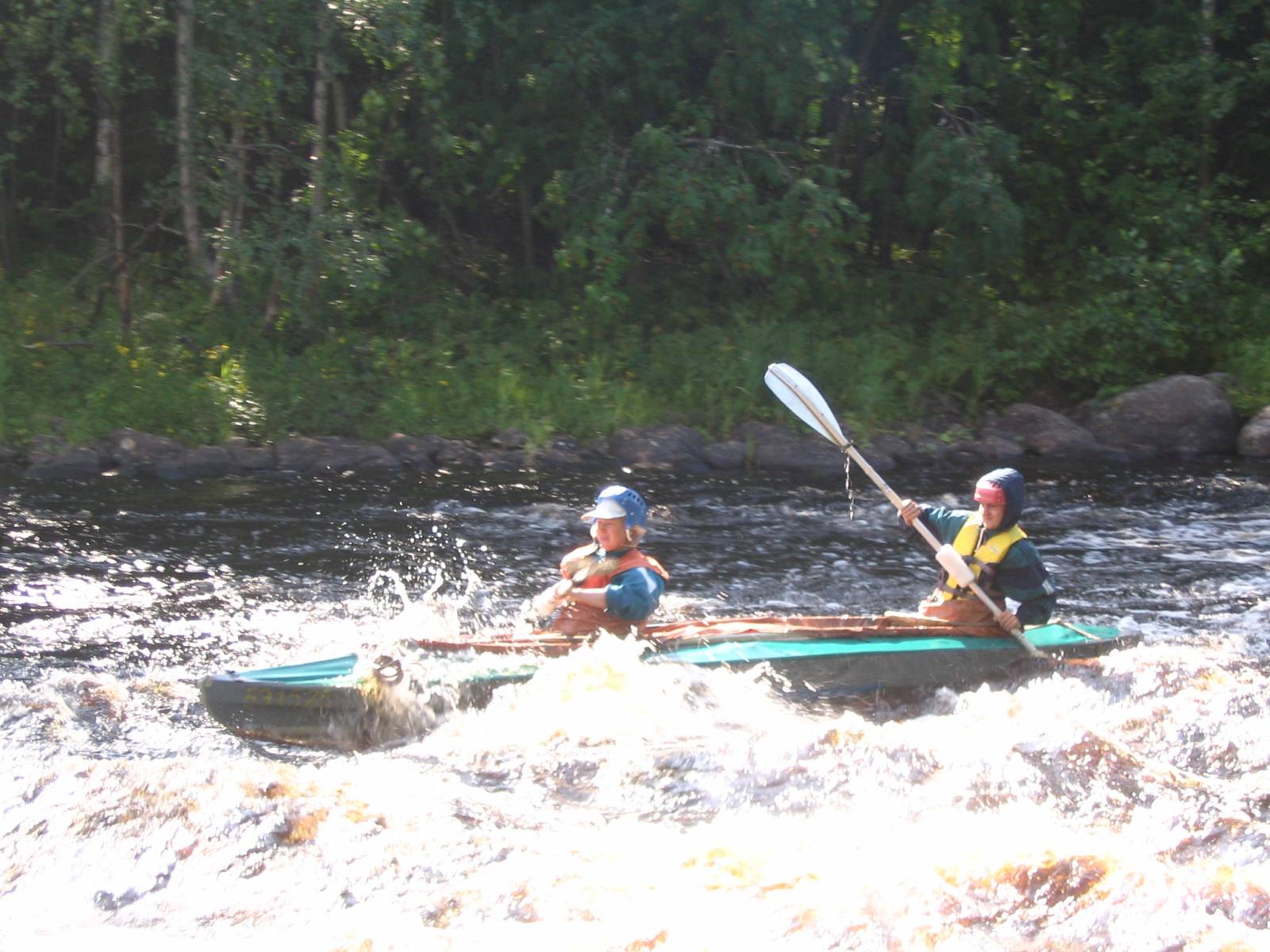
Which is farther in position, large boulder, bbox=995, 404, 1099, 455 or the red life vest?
large boulder, bbox=995, 404, 1099, 455

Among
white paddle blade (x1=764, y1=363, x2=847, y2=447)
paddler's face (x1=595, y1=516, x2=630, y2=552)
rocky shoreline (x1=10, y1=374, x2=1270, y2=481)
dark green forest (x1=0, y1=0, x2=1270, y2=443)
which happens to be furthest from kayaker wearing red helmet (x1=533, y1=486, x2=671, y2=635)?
dark green forest (x1=0, y1=0, x2=1270, y2=443)

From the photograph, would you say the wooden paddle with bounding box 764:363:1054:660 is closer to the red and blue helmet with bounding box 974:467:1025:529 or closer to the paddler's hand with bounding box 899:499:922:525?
the paddler's hand with bounding box 899:499:922:525

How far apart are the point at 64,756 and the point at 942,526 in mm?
3732

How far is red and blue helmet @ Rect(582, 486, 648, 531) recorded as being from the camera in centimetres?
543

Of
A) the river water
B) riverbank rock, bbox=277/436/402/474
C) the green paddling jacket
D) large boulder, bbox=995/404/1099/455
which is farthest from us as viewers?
large boulder, bbox=995/404/1099/455

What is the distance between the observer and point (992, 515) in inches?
228

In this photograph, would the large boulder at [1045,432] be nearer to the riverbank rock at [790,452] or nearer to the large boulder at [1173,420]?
the large boulder at [1173,420]

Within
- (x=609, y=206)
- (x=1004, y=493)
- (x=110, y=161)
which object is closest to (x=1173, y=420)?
(x=609, y=206)

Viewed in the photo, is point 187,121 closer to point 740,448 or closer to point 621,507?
point 740,448

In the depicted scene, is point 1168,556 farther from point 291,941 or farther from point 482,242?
point 482,242

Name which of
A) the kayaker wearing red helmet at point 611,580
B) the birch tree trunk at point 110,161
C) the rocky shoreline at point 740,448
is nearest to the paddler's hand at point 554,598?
the kayaker wearing red helmet at point 611,580

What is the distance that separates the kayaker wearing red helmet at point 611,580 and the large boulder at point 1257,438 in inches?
301

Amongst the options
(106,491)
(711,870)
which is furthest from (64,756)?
(106,491)

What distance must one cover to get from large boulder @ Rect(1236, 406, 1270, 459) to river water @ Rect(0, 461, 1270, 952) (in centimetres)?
381
